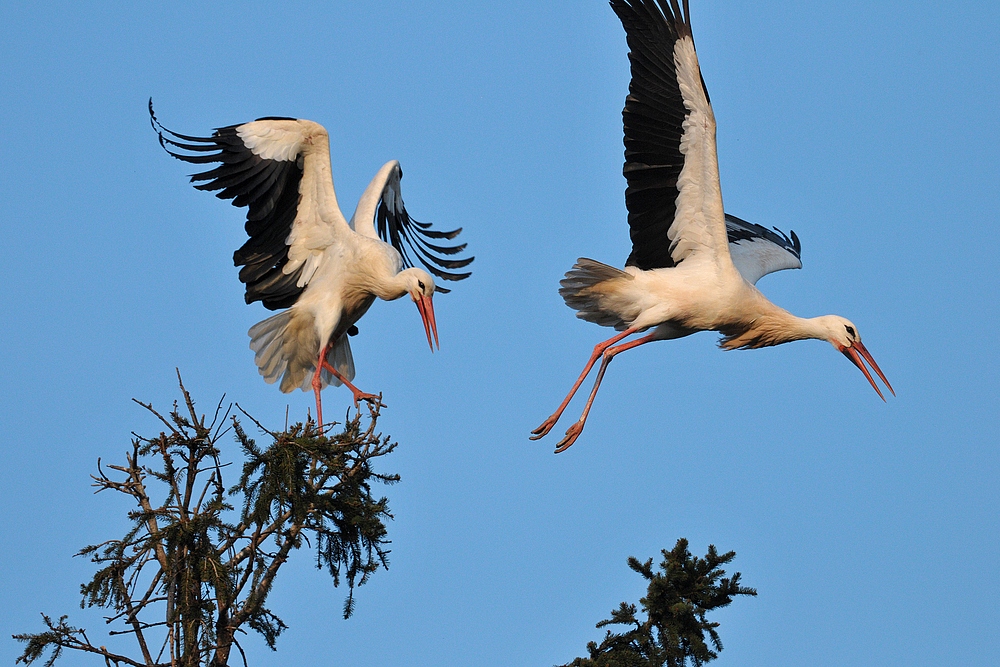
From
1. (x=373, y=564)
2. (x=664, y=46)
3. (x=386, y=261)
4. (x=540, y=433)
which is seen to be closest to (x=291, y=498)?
(x=373, y=564)

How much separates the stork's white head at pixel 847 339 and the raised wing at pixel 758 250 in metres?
0.74

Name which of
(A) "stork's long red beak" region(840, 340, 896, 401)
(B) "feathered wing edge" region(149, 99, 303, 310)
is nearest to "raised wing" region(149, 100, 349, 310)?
(B) "feathered wing edge" region(149, 99, 303, 310)

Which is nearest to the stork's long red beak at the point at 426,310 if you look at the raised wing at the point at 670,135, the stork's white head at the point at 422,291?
the stork's white head at the point at 422,291

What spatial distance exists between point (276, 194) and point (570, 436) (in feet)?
10.3

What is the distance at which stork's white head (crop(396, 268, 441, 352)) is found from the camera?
10164mm

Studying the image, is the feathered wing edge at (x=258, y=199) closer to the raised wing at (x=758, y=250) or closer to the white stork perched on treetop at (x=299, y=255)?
the white stork perched on treetop at (x=299, y=255)

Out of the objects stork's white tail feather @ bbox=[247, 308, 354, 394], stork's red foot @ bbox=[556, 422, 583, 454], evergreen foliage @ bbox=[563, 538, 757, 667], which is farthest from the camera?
stork's white tail feather @ bbox=[247, 308, 354, 394]

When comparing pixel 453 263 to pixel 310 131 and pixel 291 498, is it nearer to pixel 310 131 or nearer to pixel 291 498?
pixel 310 131

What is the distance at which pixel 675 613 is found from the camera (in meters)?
7.45

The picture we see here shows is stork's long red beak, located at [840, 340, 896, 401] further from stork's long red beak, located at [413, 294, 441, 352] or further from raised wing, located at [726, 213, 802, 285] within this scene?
stork's long red beak, located at [413, 294, 441, 352]

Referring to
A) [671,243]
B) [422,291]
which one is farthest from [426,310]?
[671,243]

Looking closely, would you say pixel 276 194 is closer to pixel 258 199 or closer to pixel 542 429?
pixel 258 199

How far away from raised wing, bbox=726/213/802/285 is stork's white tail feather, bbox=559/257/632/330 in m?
1.37

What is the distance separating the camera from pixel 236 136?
33.9 ft
